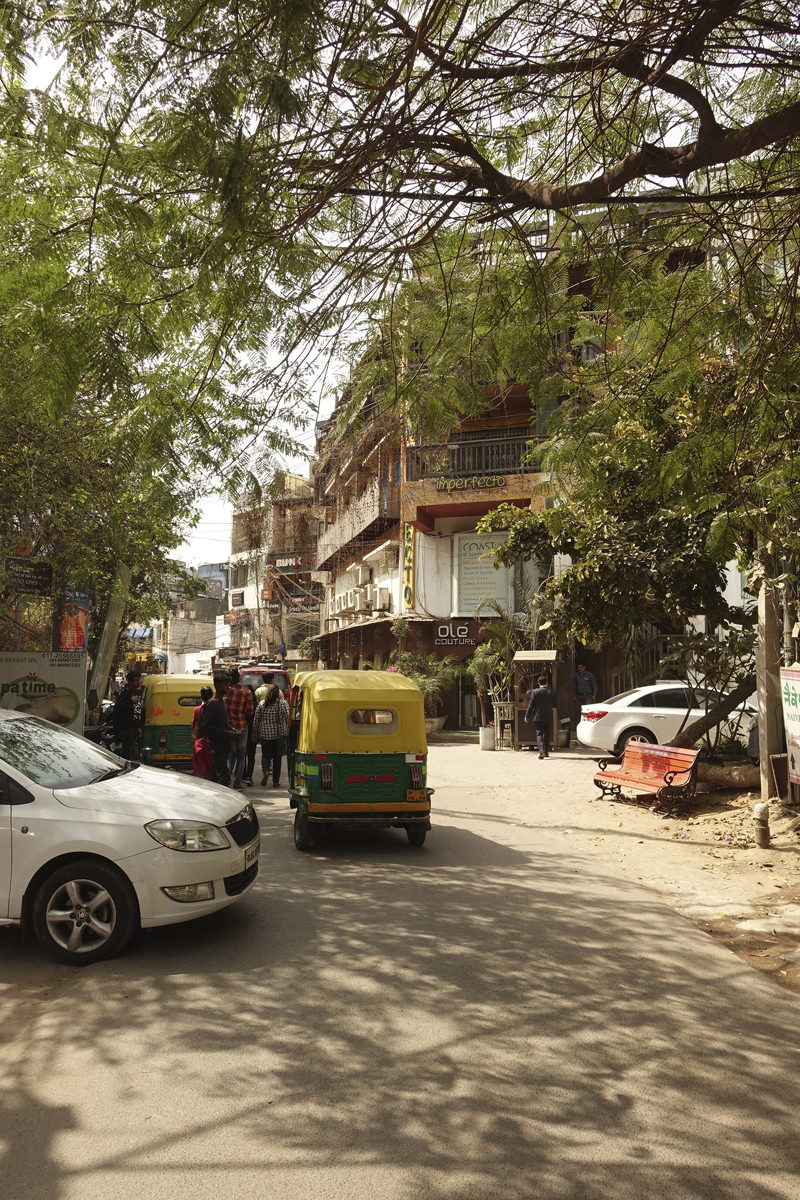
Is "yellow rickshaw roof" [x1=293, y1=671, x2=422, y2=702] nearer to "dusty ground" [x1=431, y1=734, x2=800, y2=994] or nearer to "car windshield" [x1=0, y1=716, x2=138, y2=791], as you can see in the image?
"dusty ground" [x1=431, y1=734, x2=800, y2=994]

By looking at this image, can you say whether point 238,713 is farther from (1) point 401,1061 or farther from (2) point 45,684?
(1) point 401,1061

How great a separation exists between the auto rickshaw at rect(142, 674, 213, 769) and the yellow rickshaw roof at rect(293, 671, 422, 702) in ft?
17.9

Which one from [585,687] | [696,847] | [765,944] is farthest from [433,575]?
[765,944]

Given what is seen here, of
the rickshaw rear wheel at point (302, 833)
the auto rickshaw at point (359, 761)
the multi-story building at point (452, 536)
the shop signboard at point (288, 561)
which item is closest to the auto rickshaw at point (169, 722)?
the auto rickshaw at point (359, 761)

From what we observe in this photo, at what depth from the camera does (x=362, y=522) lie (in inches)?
1459

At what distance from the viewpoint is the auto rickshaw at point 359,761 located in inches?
383

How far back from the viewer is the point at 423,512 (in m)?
30.3

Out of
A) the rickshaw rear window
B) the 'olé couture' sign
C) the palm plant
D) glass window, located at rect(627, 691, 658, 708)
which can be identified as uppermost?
the 'olé couture' sign

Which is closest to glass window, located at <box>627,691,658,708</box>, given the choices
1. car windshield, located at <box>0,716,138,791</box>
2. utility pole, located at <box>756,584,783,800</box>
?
utility pole, located at <box>756,584,783,800</box>

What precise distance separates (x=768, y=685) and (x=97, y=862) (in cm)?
821

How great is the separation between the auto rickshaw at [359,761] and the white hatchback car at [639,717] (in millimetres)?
8924

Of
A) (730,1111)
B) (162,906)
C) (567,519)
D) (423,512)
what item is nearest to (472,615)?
(423,512)

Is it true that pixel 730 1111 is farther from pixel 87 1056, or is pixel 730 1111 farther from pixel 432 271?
pixel 432 271

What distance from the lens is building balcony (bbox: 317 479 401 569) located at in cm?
3338
